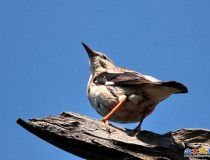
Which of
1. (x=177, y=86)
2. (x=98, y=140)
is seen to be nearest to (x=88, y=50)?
(x=177, y=86)

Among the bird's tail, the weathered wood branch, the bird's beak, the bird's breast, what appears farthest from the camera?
the bird's beak

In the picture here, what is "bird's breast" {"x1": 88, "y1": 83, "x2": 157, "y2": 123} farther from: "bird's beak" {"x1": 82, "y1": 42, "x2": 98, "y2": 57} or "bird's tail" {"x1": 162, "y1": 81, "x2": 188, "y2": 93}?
"bird's beak" {"x1": 82, "y1": 42, "x2": 98, "y2": 57}

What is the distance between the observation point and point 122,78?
→ 9.06m

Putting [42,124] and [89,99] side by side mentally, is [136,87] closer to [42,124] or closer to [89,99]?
[89,99]

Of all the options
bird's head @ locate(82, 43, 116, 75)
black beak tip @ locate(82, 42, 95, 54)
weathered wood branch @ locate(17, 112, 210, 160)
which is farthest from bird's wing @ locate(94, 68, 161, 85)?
black beak tip @ locate(82, 42, 95, 54)

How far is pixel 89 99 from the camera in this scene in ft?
31.8

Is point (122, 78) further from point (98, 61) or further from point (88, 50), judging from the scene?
point (88, 50)

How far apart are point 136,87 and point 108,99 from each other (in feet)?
2.30

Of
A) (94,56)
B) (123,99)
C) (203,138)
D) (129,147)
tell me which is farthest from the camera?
(94,56)

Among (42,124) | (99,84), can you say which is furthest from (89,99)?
(42,124)

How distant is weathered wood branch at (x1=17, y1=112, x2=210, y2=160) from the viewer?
23.0 ft

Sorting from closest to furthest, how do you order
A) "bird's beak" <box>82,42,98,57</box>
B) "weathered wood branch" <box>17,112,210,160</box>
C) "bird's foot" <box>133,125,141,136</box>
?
"weathered wood branch" <box>17,112,210,160</box>, "bird's foot" <box>133,125,141,136</box>, "bird's beak" <box>82,42,98,57</box>

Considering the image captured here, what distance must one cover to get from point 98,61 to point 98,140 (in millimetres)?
4322

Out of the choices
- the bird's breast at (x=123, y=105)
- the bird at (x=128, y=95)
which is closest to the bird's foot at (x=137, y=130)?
the bird at (x=128, y=95)
